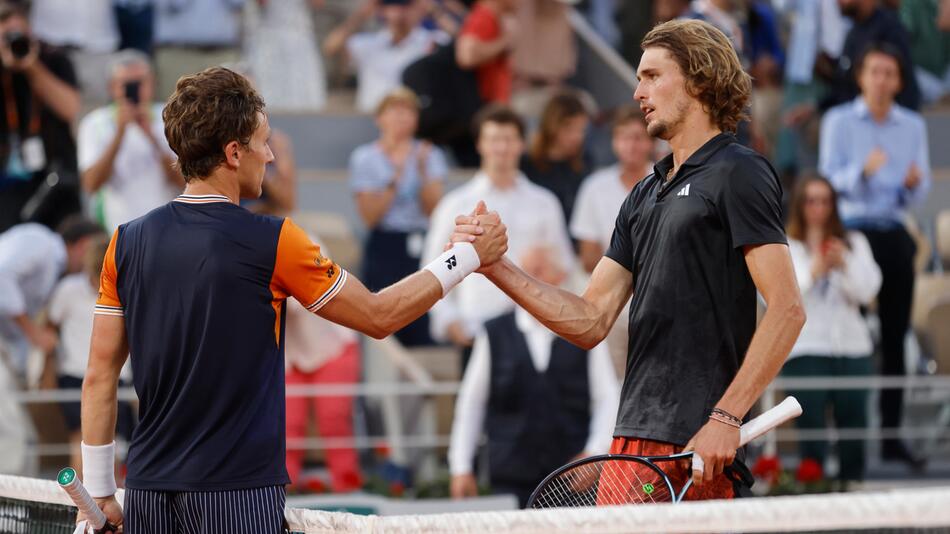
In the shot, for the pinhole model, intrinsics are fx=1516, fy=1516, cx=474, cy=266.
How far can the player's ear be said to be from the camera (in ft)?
13.3

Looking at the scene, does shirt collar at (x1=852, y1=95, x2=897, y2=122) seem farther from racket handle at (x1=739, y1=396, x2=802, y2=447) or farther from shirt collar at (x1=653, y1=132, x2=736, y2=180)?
racket handle at (x1=739, y1=396, x2=802, y2=447)

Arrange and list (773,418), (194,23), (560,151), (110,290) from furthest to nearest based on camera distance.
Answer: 1. (194,23)
2. (560,151)
3. (110,290)
4. (773,418)

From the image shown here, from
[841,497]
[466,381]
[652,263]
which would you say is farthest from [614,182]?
[841,497]

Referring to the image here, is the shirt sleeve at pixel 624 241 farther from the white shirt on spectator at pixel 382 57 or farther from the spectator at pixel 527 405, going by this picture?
the white shirt on spectator at pixel 382 57

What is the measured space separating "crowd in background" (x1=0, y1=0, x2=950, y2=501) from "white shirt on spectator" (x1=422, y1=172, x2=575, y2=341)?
0.05ft

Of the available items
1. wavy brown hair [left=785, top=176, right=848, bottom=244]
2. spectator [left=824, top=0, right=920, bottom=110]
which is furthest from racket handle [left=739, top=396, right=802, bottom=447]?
spectator [left=824, top=0, right=920, bottom=110]

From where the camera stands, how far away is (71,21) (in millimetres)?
11195

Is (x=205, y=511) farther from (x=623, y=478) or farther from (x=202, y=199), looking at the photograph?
(x=623, y=478)

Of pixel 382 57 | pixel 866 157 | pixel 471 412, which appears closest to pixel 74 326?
pixel 471 412

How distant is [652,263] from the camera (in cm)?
419

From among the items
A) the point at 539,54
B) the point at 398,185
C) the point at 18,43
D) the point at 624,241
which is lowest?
the point at 624,241

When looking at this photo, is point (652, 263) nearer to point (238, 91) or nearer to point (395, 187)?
point (238, 91)

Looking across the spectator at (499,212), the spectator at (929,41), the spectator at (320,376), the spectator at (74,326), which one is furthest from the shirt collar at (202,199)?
the spectator at (929,41)

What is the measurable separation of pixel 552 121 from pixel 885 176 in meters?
2.22
